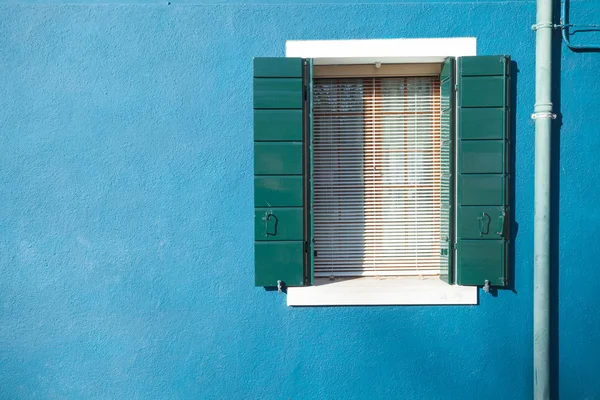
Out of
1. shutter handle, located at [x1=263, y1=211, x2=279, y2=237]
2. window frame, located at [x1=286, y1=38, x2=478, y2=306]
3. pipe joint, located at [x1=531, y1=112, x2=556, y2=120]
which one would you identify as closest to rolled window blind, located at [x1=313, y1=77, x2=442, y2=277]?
window frame, located at [x1=286, y1=38, x2=478, y2=306]

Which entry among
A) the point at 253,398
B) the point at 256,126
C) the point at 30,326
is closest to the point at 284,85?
the point at 256,126

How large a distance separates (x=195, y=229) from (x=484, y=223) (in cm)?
178

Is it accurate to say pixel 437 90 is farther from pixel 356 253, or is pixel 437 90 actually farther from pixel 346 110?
pixel 356 253

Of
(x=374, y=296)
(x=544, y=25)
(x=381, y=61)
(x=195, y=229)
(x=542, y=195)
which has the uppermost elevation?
(x=544, y=25)

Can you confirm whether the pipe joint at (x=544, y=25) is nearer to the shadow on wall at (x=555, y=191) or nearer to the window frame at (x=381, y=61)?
the shadow on wall at (x=555, y=191)

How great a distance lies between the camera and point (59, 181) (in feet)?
10.2

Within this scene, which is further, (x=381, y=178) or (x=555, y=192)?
(x=381, y=178)

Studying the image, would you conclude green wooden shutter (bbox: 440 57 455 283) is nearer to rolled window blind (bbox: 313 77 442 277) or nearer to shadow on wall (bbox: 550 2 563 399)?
Answer: rolled window blind (bbox: 313 77 442 277)

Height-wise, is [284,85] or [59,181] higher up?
[284,85]

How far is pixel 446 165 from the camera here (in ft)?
10.2

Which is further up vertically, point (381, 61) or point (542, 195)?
point (381, 61)

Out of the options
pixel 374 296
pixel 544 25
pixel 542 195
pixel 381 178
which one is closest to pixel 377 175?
pixel 381 178

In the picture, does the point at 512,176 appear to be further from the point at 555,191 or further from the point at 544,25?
the point at 544,25

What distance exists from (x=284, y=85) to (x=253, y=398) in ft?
6.48
